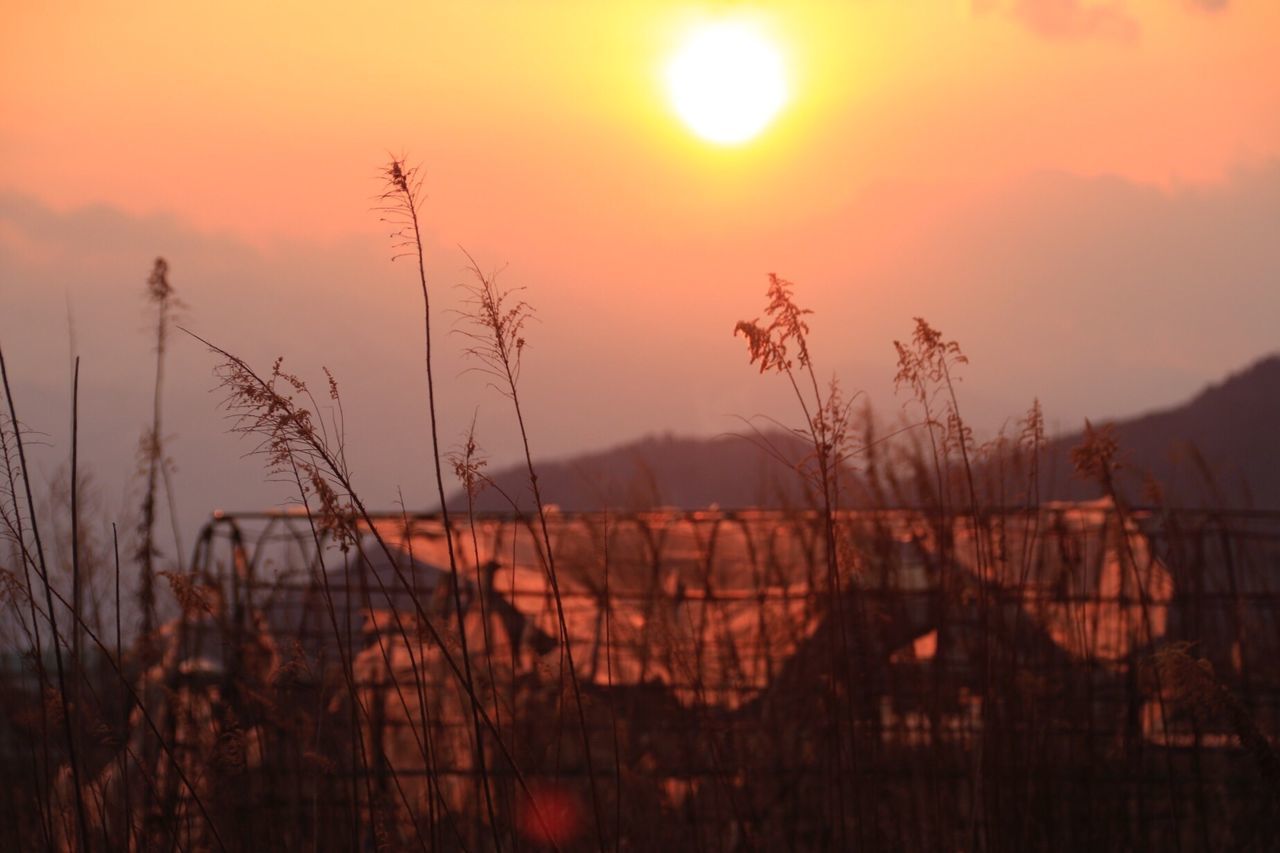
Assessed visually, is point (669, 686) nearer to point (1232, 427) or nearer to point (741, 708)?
point (741, 708)

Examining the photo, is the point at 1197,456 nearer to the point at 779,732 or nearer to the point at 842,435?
the point at 779,732

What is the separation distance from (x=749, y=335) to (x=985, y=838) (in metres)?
0.91

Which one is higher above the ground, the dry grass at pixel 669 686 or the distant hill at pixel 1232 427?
the distant hill at pixel 1232 427

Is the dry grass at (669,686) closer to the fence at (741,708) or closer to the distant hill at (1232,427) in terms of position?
the fence at (741,708)

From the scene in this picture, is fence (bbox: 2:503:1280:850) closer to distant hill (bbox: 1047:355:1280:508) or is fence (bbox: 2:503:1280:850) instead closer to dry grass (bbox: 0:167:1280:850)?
dry grass (bbox: 0:167:1280:850)

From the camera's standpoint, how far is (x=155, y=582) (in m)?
2.31

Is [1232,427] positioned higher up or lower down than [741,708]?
higher up

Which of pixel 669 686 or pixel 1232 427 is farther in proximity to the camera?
pixel 1232 427

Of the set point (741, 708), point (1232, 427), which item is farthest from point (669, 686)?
point (1232, 427)

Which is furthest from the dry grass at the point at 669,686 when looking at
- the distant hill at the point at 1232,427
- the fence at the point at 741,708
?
the distant hill at the point at 1232,427

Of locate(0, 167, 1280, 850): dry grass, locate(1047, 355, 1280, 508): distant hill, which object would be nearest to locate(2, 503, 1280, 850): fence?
locate(0, 167, 1280, 850): dry grass

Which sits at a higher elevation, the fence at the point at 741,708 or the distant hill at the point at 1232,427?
the distant hill at the point at 1232,427

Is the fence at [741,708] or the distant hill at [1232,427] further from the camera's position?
the distant hill at [1232,427]

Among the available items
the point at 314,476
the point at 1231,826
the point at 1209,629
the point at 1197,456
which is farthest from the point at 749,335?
the point at 1209,629
